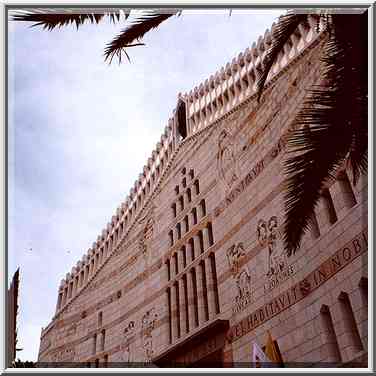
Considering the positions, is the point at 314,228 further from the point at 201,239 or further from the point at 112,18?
the point at 112,18

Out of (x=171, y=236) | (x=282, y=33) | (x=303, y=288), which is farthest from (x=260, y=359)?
(x=171, y=236)

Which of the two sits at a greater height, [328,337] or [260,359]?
[328,337]

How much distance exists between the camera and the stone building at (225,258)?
6980 mm

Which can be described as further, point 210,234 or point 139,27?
point 210,234

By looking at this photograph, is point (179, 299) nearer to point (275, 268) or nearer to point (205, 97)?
point (275, 268)

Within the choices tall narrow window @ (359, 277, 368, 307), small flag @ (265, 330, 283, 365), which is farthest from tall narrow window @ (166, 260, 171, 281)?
tall narrow window @ (359, 277, 368, 307)

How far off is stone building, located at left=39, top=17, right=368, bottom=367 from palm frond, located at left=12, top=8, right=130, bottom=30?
237 centimetres

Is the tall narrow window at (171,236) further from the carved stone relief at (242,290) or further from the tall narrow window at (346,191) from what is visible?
the tall narrow window at (346,191)

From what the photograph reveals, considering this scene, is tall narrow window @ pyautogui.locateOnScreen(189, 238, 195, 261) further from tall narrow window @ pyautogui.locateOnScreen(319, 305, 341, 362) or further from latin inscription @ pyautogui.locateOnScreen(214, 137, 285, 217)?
tall narrow window @ pyautogui.locateOnScreen(319, 305, 341, 362)

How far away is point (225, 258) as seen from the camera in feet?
33.2

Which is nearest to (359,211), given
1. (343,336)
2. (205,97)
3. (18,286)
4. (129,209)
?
(343,336)

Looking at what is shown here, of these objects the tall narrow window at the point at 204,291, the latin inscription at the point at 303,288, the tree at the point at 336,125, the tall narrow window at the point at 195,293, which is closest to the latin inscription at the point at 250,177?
the tall narrow window at the point at 204,291

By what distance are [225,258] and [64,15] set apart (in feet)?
20.7

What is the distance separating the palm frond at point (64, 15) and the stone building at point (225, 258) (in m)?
2.37
